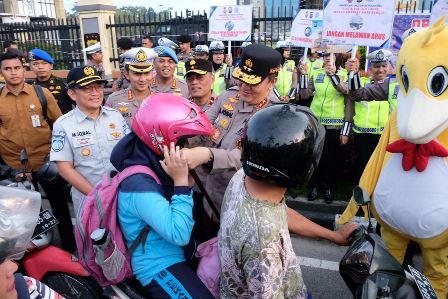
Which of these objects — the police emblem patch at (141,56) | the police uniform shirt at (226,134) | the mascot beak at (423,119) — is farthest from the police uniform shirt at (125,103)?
the mascot beak at (423,119)

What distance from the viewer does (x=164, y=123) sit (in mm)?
1770

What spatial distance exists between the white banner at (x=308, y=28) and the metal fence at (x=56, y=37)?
7690 millimetres

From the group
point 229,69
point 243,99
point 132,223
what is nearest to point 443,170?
point 243,99

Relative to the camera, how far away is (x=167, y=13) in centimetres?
1034

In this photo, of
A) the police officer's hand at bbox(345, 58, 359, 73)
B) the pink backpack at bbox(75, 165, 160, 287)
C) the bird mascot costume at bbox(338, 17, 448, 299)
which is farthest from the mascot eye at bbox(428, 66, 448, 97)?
the police officer's hand at bbox(345, 58, 359, 73)

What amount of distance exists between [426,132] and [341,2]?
2677mm

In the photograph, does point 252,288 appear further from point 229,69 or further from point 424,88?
point 229,69

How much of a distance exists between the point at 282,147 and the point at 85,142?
6.68ft

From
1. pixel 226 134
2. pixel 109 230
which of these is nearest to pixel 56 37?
pixel 226 134

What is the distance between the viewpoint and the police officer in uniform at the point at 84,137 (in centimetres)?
285

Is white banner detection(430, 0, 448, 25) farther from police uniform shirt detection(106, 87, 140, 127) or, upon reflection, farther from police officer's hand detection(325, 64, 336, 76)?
police uniform shirt detection(106, 87, 140, 127)

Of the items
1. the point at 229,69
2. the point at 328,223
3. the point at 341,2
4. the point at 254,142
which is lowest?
the point at 328,223

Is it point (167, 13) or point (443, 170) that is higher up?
point (167, 13)

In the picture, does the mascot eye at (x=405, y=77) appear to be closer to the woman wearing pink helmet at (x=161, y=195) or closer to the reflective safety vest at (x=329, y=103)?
the woman wearing pink helmet at (x=161, y=195)
